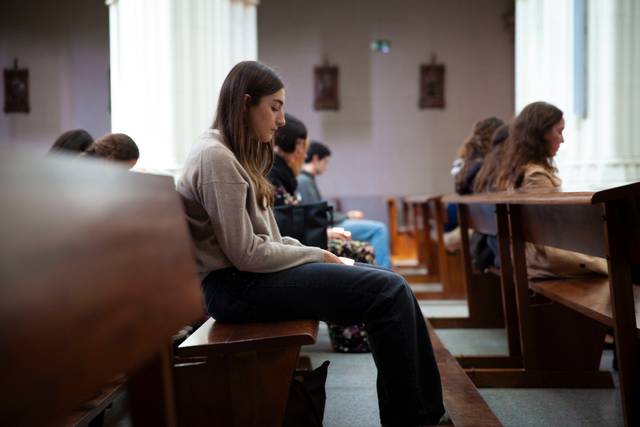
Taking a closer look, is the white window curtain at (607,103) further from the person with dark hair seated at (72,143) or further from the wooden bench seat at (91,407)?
the wooden bench seat at (91,407)

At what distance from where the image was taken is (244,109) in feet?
7.48

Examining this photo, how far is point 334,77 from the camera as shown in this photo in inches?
428

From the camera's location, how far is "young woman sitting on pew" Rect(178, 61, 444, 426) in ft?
6.66

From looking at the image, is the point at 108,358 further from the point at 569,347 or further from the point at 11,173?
the point at 569,347

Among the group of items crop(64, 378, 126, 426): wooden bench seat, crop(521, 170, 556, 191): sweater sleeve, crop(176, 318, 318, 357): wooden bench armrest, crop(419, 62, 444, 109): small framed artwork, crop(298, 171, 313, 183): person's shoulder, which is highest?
crop(419, 62, 444, 109): small framed artwork

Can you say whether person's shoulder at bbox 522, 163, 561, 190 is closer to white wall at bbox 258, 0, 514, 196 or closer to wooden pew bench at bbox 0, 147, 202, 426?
wooden pew bench at bbox 0, 147, 202, 426

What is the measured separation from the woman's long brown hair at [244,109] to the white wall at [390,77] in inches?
337

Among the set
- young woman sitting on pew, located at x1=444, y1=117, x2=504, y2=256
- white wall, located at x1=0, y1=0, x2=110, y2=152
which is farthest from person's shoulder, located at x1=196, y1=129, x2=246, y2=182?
white wall, located at x1=0, y1=0, x2=110, y2=152

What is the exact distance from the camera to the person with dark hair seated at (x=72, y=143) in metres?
3.10

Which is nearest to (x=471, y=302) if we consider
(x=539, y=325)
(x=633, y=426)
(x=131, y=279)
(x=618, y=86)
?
(x=539, y=325)

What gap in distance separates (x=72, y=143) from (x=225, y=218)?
144cm

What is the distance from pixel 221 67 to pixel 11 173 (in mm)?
5541

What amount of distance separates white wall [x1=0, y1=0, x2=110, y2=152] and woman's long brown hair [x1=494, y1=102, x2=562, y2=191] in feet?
27.0

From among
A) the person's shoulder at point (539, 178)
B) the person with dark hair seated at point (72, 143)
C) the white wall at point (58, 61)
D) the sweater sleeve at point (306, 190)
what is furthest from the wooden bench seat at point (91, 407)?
the white wall at point (58, 61)
